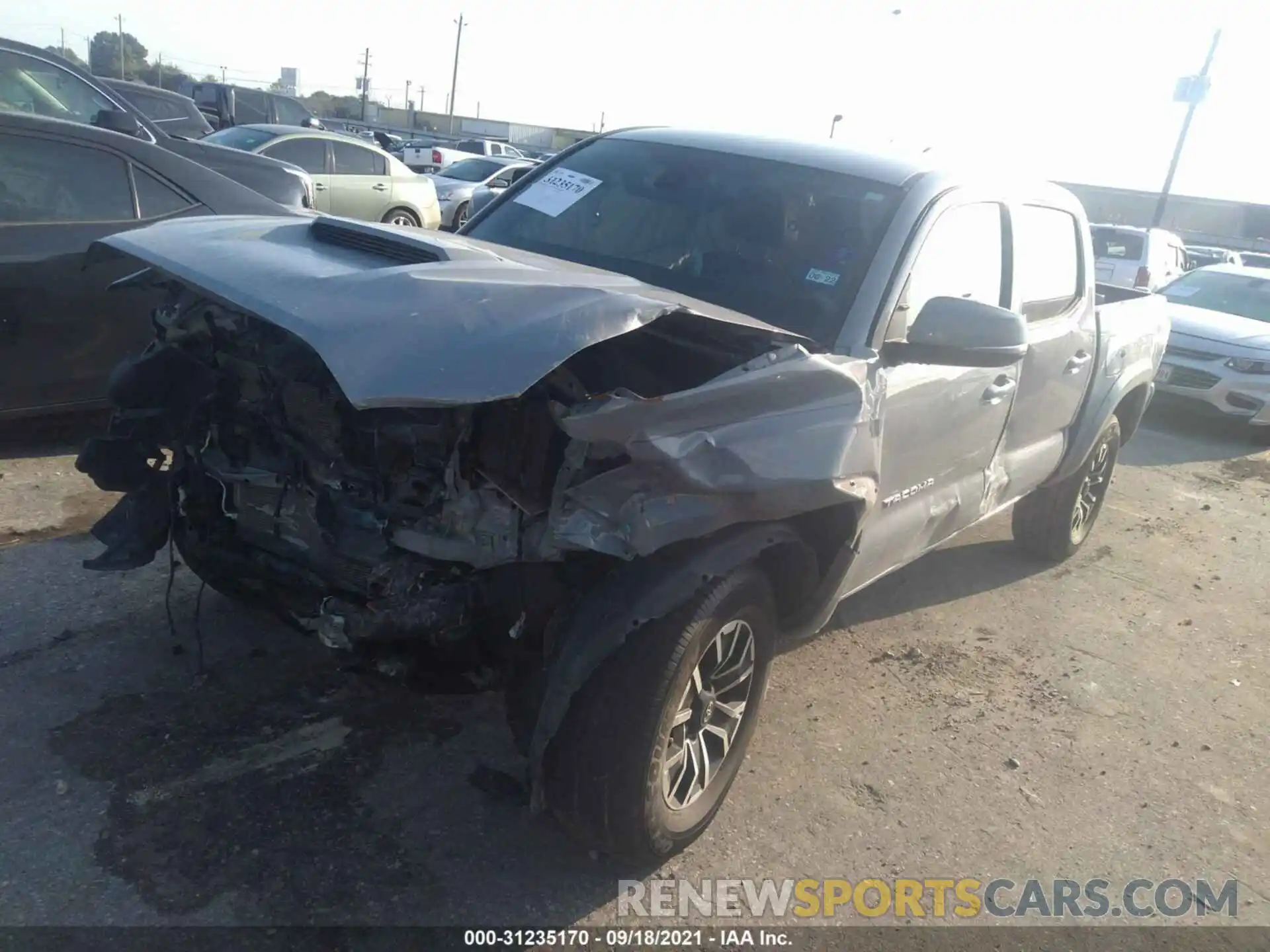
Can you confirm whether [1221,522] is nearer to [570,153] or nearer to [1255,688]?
[1255,688]

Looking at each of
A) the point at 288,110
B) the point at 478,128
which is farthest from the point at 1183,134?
the point at 478,128

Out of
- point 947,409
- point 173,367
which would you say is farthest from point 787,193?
point 173,367

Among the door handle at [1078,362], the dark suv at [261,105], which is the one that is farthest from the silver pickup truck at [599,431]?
the dark suv at [261,105]

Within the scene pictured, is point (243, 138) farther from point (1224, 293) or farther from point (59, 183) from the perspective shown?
point (1224, 293)

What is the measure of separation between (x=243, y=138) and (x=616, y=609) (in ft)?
39.8

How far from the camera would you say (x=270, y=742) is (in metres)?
3.22

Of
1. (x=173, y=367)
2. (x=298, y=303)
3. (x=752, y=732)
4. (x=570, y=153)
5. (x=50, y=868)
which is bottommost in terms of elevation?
(x=50, y=868)

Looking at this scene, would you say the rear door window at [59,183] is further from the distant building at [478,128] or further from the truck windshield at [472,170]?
the distant building at [478,128]

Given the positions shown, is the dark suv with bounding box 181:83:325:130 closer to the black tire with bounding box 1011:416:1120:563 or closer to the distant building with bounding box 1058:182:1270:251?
the black tire with bounding box 1011:416:1120:563

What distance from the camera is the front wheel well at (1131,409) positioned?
18.9 feet

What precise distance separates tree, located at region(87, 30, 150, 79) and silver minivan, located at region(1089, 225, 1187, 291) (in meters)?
65.1

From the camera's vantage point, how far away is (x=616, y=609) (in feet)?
8.42

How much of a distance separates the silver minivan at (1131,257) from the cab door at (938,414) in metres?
11.0

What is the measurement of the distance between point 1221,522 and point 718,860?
5528mm
